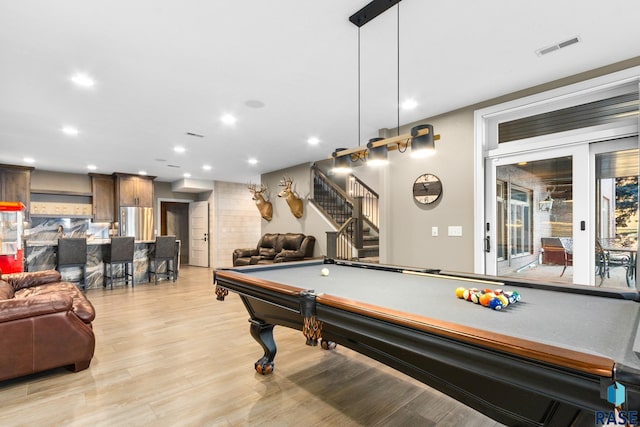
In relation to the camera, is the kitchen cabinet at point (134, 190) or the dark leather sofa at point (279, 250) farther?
the kitchen cabinet at point (134, 190)

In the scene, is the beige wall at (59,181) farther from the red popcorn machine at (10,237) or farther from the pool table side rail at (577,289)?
the pool table side rail at (577,289)

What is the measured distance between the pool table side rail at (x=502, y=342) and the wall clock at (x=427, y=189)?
10.2 feet

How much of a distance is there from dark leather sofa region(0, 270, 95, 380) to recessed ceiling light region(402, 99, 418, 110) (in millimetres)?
3946

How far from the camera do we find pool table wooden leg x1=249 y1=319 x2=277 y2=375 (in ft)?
8.82

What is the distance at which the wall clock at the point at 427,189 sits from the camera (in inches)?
168

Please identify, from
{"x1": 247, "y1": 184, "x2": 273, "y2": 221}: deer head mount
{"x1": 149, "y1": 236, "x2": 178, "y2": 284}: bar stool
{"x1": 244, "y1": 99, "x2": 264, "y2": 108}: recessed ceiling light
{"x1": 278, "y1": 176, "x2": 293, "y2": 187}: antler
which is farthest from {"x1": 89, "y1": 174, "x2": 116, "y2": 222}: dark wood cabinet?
{"x1": 244, "y1": 99, "x2": 264, "y2": 108}: recessed ceiling light

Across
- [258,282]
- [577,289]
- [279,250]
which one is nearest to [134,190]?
[279,250]

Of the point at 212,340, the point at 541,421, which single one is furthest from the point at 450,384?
the point at 212,340

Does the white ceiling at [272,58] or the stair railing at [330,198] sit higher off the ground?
the white ceiling at [272,58]

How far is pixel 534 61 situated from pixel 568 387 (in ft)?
9.92

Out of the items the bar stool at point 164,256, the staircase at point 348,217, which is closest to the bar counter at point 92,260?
the bar stool at point 164,256

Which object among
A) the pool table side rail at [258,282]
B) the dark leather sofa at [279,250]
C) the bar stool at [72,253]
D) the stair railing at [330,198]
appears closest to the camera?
the pool table side rail at [258,282]

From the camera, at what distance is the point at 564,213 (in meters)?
3.45

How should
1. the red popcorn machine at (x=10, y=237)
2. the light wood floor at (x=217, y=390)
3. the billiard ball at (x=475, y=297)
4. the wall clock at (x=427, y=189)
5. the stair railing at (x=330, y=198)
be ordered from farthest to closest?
the stair railing at (x=330, y=198)
the red popcorn machine at (x=10, y=237)
the wall clock at (x=427, y=189)
the light wood floor at (x=217, y=390)
the billiard ball at (x=475, y=297)
